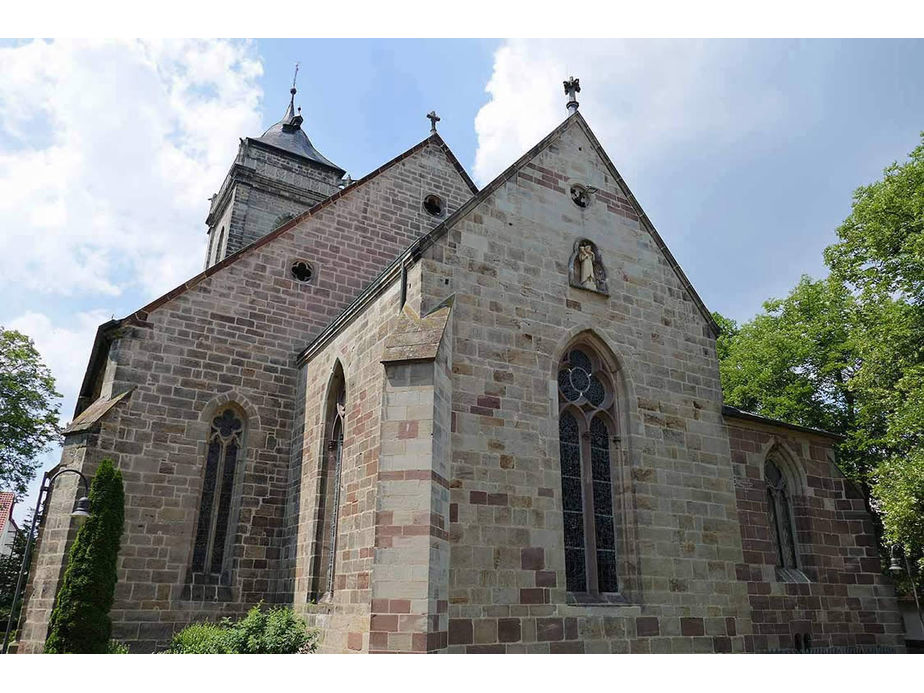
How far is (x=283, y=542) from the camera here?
13578 mm

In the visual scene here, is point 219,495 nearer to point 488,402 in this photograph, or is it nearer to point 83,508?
point 83,508

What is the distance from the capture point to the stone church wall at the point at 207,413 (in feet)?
40.4

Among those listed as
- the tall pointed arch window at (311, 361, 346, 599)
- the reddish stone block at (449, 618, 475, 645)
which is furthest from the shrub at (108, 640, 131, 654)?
the reddish stone block at (449, 618, 475, 645)

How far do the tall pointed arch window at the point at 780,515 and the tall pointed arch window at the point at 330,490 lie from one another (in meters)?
8.68

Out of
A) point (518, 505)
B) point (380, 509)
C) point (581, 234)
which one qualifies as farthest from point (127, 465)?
point (581, 234)

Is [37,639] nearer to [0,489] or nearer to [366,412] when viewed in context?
[366,412]

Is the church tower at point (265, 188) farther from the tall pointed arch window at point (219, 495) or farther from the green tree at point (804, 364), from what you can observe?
the green tree at point (804, 364)

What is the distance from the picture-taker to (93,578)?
11.0 meters

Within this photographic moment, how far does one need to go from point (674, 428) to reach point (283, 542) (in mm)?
8231

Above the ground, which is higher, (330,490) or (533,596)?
(330,490)

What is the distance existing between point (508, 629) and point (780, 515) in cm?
745

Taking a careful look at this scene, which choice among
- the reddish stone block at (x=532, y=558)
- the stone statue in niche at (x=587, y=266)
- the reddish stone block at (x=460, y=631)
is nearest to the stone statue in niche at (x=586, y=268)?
the stone statue in niche at (x=587, y=266)

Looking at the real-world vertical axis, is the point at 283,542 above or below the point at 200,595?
above

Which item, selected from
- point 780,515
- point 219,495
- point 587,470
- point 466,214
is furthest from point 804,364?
point 219,495
